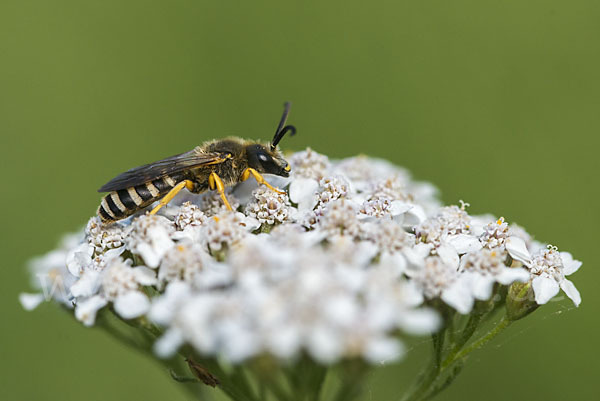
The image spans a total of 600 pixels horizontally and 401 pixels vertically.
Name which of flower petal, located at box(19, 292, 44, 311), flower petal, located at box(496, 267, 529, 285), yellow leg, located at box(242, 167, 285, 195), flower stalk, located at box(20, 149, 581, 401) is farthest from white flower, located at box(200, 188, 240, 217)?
flower petal, located at box(496, 267, 529, 285)

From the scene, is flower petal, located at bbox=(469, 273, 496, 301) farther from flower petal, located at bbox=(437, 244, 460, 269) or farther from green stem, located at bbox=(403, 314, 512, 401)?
green stem, located at bbox=(403, 314, 512, 401)

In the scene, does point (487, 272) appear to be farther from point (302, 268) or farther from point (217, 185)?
point (217, 185)

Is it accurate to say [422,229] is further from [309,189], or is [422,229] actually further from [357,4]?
[357,4]

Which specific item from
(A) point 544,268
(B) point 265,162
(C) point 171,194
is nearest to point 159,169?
(C) point 171,194

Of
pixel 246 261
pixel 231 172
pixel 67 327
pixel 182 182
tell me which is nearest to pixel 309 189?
pixel 231 172

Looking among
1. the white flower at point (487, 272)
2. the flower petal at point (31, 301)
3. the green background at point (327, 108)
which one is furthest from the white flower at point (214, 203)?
Answer: the green background at point (327, 108)
